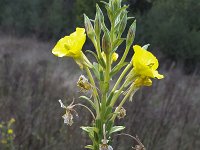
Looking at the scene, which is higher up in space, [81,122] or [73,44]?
[73,44]

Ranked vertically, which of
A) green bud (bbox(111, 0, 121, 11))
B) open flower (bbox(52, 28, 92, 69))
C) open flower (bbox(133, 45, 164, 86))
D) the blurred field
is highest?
green bud (bbox(111, 0, 121, 11))

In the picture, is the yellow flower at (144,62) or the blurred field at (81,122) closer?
the yellow flower at (144,62)

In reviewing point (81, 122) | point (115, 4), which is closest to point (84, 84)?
point (115, 4)

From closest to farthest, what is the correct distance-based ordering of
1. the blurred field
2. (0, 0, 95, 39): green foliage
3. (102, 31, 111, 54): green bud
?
(102, 31, 111, 54): green bud
the blurred field
(0, 0, 95, 39): green foliage

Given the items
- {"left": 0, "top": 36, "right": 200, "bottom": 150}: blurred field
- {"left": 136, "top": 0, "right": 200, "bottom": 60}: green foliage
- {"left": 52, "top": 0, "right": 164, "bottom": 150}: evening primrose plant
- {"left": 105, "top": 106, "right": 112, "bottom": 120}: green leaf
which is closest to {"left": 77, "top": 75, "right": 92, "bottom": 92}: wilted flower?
{"left": 52, "top": 0, "right": 164, "bottom": 150}: evening primrose plant

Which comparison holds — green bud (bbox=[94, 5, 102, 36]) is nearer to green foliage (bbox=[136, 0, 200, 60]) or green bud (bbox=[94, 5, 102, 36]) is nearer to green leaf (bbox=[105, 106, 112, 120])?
green leaf (bbox=[105, 106, 112, 120])

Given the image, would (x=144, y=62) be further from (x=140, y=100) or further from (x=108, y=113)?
(x=140, y=100)

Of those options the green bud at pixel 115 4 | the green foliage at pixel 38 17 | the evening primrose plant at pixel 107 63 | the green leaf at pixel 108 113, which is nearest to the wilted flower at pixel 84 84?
the evening primrose plant at pixel 107 63

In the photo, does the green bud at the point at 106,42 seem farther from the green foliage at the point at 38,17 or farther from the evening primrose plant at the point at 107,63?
the green foliage at the point at 38,17

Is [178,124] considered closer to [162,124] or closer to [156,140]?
[162,124]
